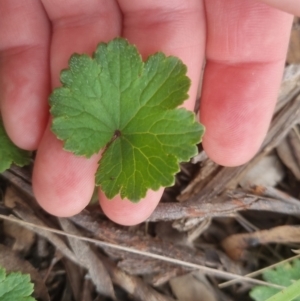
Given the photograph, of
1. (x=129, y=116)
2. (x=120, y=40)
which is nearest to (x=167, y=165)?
(x=129, y=116)

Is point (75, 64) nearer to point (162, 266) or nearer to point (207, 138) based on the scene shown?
point (207, 138)

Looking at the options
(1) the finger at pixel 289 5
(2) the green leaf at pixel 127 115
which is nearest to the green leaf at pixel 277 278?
(2) the green leaf at pixel 127 115

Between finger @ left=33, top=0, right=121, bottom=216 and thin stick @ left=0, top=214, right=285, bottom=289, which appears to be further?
thin stick @ left=0, top=214, right=285, bottom=289

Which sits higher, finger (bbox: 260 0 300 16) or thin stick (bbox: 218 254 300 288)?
finger (bbox: 260 0 300 16)

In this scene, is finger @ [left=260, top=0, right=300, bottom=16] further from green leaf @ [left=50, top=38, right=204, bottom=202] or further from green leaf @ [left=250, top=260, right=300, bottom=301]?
green leaf @ [left=250, top=260, right=300, bottom=301]

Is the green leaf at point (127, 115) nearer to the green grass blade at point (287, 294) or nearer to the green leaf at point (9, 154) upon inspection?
the green leaf at point (9, 154)

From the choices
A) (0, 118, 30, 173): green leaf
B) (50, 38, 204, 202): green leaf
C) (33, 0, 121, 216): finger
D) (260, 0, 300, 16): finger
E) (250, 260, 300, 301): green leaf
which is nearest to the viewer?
(260, 0, 300, 16): finger

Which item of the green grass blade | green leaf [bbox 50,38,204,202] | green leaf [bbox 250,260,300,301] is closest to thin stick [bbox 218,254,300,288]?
green leaf [bbox 250,260,300,301]
